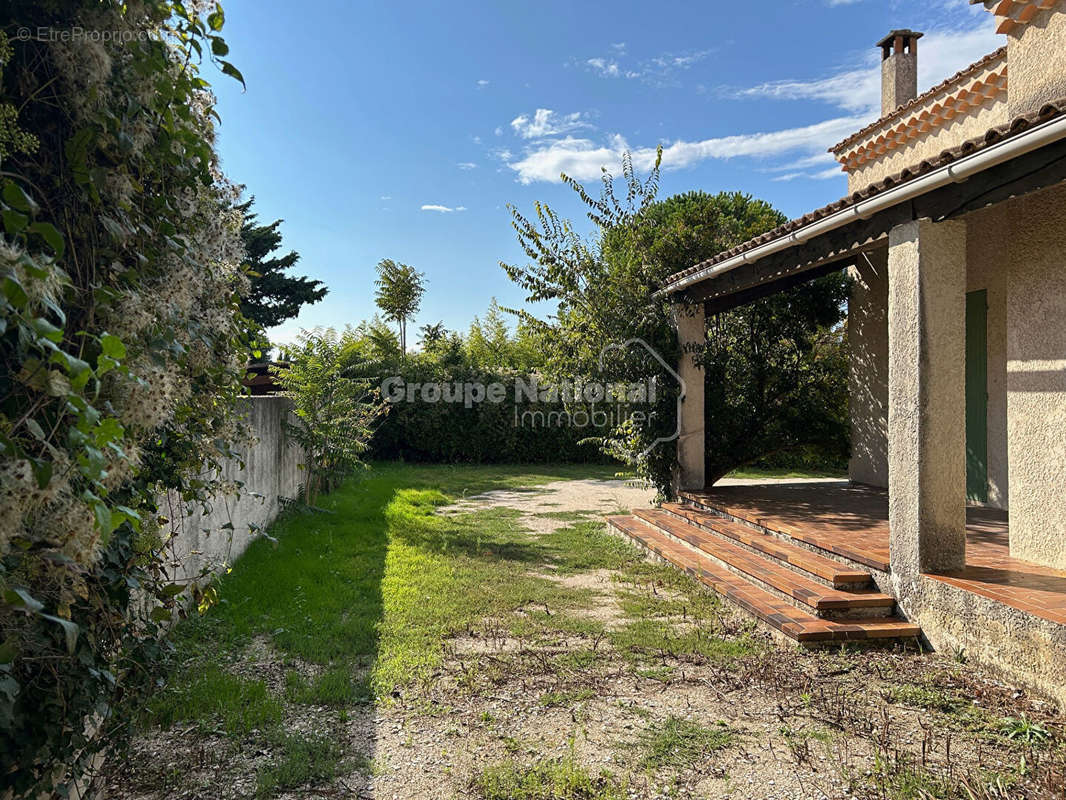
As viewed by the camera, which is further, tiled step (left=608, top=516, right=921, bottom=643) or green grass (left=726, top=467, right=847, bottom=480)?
green grass (left=726, top=467, right=847, bottom=480)

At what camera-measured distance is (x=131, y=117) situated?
2.37 m

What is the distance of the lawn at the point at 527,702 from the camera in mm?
3213

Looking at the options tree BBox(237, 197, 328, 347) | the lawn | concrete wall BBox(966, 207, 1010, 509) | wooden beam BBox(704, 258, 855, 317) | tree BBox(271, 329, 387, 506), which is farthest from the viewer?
tree BBox(237, 197, 328, 347)

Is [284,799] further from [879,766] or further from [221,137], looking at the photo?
[221,137]

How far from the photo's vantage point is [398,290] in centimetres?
3356

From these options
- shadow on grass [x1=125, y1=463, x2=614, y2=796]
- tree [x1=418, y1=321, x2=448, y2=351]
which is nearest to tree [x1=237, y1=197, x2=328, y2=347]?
tree [x1=418, y1=321, x2=448, y2=351]

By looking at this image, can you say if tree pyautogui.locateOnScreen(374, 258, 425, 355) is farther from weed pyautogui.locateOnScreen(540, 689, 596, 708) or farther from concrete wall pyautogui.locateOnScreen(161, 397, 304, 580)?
weed pyautogui.locateOnScreen(540, 689, 596, 708)

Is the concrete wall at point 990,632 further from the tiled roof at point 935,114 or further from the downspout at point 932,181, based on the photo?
the tiled roof at point 935,114

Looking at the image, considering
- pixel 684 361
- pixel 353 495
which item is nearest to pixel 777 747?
pixel 684 361

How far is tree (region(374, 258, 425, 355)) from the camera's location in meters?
33.4

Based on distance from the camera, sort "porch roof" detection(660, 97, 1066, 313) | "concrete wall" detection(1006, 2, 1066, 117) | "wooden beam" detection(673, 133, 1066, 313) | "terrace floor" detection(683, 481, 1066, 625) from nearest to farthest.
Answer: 1. "porch roof" detection(660, 97, 1066, 313)
2. "wooden beam" detection(673, 133, 1066, 313)
3. "terrace floor" detection(683, 481, 1066, 625)
4. "concrete wall" detection(1006, 2, 1066, 117)

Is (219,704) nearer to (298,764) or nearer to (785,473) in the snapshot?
(298,764)

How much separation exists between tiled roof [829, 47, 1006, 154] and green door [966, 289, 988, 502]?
3.42 meters

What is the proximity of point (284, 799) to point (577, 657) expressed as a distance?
92.2 inches
